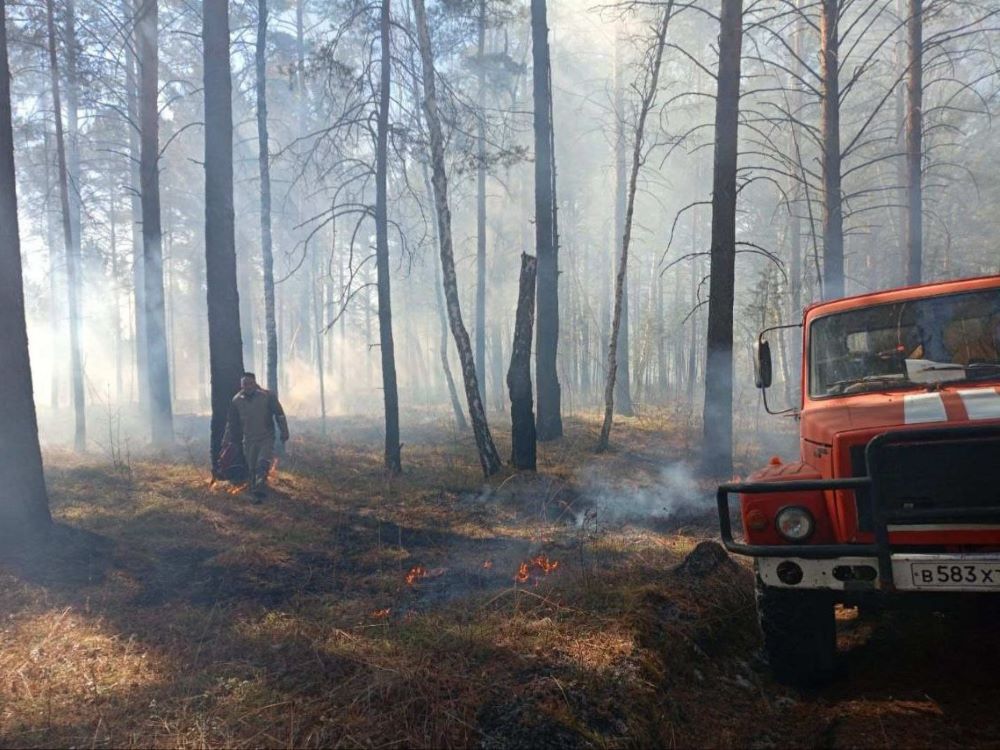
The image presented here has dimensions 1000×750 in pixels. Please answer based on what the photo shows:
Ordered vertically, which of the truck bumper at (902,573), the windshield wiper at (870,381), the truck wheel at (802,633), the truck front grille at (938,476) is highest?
the windshield wiper at (870,381)

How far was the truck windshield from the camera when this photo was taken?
4.95 m

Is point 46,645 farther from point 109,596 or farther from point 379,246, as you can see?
point 379,246

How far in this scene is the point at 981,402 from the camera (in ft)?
13.3

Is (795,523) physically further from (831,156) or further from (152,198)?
(152,198)

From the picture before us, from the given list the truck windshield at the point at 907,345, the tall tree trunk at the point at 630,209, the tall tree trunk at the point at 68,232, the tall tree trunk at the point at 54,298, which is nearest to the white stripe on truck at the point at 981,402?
the truck windshield at the point at 907,345

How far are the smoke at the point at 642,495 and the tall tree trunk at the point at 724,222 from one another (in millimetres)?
1027

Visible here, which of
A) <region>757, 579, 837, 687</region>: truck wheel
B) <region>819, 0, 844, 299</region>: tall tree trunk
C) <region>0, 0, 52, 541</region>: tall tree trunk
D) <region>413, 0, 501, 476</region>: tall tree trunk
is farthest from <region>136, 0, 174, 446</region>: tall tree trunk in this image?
<region>757, 579, 837, 687</region>: truck wheel

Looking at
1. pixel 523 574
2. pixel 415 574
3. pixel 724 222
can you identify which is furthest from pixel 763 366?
pixel 724 222

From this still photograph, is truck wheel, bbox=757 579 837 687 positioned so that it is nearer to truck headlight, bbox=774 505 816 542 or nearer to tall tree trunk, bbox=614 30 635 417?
truck headlight, bbox=774 505 816 542

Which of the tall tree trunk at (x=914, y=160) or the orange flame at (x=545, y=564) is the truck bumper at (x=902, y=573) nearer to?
the orange flame at (x=545, y=564)

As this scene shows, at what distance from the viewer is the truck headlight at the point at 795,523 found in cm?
396

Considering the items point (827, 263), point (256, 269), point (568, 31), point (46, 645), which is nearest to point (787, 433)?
point (827, 263)

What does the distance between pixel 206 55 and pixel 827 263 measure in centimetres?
1352

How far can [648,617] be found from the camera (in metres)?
4.78
